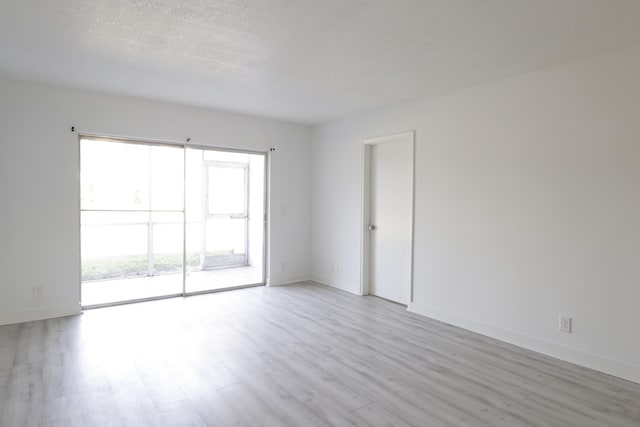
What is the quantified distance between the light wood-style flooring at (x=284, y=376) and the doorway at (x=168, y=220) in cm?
155

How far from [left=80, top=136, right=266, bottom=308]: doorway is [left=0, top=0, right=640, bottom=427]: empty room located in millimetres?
68

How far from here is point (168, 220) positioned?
6285mm

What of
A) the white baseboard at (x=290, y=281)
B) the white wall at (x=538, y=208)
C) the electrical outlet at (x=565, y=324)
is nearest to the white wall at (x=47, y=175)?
the white baseboard at (x=290, y=281)

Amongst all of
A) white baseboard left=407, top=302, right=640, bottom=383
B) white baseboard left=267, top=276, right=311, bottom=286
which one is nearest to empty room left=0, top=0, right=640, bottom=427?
white baseboard left=407, top=302, right=640, bottom=383

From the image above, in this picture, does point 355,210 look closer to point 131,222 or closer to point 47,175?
point 131,222

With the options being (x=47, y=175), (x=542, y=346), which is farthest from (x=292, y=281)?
(x=542, y=346)

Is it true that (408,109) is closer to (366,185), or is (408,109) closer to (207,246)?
(366,185)

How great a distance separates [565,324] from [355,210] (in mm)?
2953

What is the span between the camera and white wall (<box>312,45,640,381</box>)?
298 centimetres

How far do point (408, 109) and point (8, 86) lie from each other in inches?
175

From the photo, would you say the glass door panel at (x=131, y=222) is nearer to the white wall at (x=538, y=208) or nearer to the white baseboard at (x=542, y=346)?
the white wall at (x=538, y=208)

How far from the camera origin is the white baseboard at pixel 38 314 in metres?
4.05

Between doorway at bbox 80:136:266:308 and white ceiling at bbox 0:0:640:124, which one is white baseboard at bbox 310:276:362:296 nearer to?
doorway at bbox 80:136:266:308

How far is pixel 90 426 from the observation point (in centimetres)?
226
